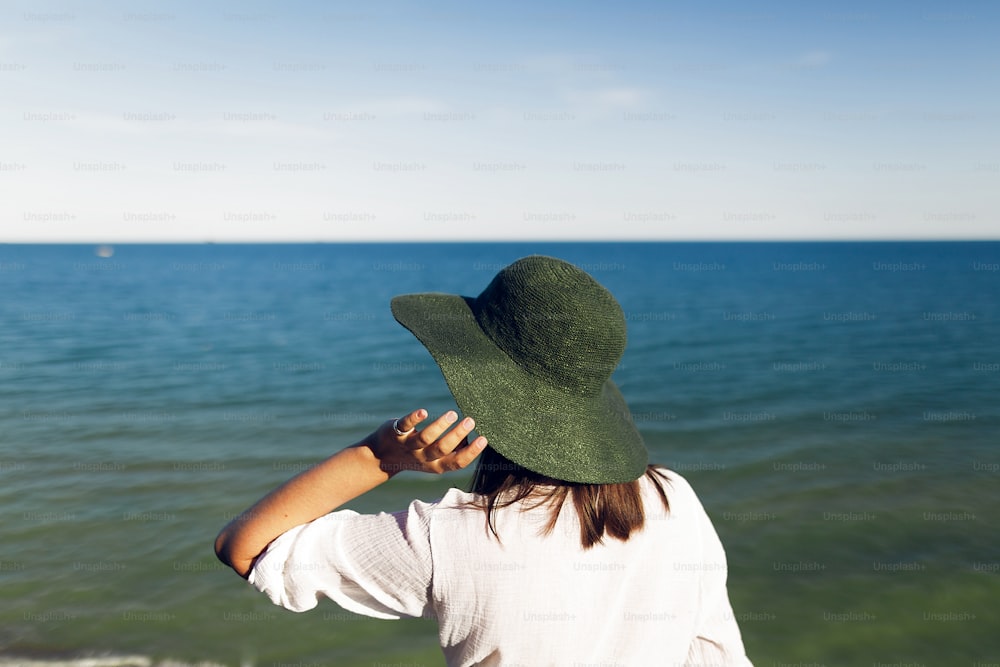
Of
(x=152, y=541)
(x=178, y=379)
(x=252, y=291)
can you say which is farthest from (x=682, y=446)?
(x=252, y=291)

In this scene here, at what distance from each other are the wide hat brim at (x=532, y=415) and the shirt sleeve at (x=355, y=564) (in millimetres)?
241

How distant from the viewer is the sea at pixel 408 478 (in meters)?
5.56

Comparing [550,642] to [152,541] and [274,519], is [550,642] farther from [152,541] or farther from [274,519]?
[152,541]

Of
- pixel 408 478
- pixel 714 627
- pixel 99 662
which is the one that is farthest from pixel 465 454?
pixel 408 478

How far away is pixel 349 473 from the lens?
1.29m

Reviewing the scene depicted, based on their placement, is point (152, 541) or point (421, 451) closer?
point (421, 451)

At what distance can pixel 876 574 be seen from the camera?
6.38 m

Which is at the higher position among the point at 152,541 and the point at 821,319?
the point at 152,541

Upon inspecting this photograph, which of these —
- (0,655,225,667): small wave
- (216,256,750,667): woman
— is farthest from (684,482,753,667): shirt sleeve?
(0,655,225,667): small wave

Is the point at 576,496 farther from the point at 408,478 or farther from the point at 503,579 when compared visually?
the point at 408,478

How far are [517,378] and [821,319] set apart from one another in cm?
2784

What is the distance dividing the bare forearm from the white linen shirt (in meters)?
0.03

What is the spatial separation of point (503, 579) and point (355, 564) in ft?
0.94

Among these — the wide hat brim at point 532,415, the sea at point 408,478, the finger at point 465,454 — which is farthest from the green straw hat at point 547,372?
the sea at point 408,478
